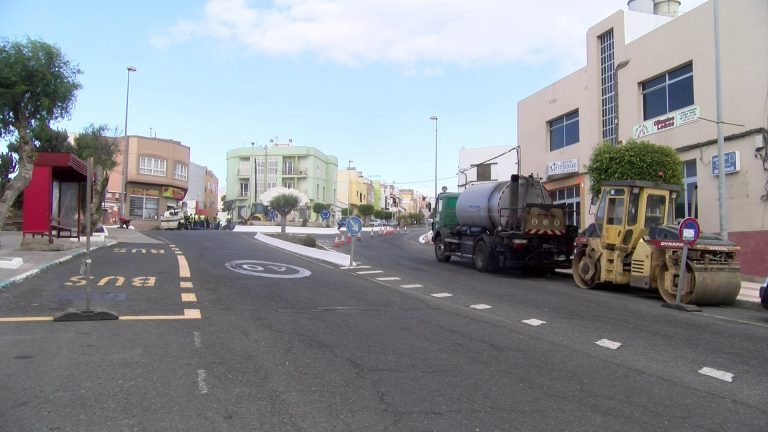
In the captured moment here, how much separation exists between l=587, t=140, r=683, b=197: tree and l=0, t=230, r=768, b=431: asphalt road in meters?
6.23

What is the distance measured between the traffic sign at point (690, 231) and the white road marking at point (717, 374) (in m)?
5.27

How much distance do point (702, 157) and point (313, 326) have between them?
627 inches

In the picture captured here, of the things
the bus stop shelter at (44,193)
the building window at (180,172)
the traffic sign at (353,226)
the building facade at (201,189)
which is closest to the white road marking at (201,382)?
the traffic sign at (353,226)

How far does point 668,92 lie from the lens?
20.0 metres

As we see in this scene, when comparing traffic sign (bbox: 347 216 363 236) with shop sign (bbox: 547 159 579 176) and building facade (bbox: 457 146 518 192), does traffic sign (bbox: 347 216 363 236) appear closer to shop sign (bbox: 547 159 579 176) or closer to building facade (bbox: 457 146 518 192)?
shop sign (bbox: 547 159 579 176)

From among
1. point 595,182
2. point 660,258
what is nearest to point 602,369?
point 660,258

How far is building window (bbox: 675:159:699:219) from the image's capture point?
18734 mm

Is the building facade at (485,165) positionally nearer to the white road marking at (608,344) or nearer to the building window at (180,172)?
the building window at (180,172)

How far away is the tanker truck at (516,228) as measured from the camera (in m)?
16.9

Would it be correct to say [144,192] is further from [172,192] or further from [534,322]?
[534,322]

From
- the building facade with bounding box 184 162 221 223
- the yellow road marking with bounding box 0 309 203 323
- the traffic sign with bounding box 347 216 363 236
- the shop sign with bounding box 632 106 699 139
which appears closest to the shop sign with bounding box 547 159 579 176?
the shop sign with bounding box 632 106 699 139

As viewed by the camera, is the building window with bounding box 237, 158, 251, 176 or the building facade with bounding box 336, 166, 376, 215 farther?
the building facade with bounding box 336, 166, 376, 215

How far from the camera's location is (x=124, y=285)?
36.7ft

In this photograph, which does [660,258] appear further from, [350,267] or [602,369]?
[350,267]
